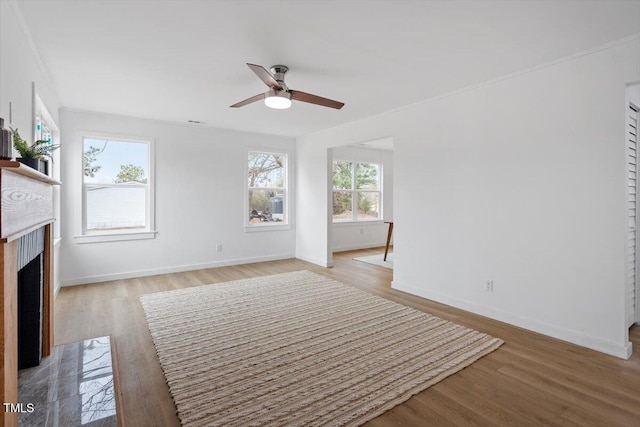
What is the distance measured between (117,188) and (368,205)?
5.40m

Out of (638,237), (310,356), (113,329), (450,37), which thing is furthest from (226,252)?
(638,237)

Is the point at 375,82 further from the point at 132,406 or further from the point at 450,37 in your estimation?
the point at 132,406

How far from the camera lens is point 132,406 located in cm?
193

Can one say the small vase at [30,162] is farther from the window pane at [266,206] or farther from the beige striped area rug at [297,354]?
the window pane at [266,206]

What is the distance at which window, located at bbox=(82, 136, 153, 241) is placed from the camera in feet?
15.5

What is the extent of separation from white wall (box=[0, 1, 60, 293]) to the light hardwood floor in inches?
74.0

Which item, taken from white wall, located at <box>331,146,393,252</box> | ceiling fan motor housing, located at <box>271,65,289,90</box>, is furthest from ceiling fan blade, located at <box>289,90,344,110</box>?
white wall, located at <box>331,146,393,252</box>

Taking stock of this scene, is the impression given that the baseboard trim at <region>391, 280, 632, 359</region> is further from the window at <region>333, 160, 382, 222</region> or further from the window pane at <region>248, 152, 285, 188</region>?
the window at <region>333, 160, 382, 222</region>

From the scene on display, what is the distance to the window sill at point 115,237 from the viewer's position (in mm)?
4629

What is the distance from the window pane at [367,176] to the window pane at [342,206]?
0.44m

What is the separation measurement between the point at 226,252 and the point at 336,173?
319 centimetres

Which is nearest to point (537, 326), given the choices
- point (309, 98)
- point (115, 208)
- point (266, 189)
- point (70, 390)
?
point (309, 98)

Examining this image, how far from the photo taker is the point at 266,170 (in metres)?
6.41

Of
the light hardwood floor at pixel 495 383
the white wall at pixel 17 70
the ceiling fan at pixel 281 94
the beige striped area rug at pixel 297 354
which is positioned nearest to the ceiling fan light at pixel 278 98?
the ceiling fan at pixel 281 94
